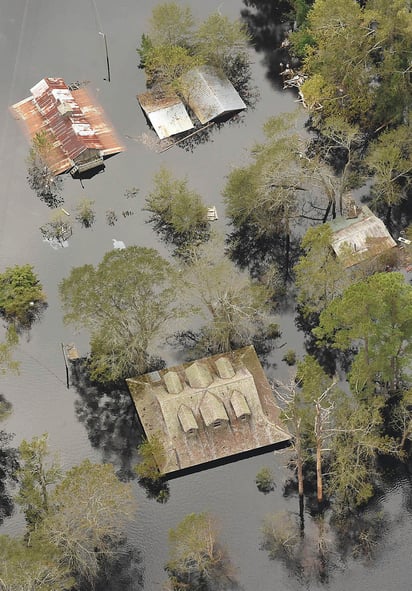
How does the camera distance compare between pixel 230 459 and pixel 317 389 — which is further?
pixel 230 459

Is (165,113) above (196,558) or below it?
above

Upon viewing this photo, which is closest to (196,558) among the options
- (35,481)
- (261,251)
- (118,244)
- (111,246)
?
(35,481)

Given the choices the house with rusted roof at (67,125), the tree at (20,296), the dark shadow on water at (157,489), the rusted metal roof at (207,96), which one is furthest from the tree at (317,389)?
the rusted metal roof at (207,96)

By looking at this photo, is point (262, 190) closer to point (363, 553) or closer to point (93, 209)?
point (93, 209)

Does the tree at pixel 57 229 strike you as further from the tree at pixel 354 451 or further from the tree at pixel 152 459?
the tree at pixel 354 451

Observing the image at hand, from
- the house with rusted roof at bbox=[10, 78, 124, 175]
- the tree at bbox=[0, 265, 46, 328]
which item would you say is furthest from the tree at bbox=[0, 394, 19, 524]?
the house with rusted roof at bbox=[10, 78, 124, 175]

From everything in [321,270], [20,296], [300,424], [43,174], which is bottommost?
[300,424]

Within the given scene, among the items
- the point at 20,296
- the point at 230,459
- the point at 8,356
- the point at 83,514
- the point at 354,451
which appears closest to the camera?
the point at 83,514

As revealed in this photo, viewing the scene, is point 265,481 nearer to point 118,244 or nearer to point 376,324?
point 376,324
